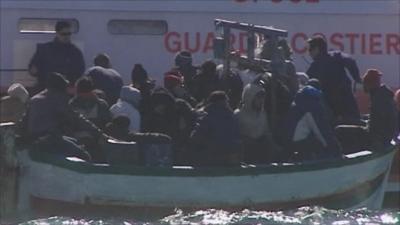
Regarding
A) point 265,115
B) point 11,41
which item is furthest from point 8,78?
point 265,115

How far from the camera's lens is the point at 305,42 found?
1471 centimetres

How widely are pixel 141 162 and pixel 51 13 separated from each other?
3.58m

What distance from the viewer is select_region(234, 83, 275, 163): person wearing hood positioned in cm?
1141

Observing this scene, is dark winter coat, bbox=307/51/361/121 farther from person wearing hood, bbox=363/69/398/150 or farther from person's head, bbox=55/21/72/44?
person's head, bbox=55/21/72/44

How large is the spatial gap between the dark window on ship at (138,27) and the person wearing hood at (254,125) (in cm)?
305

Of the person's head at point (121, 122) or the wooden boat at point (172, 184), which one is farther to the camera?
the person's head at point (121, 122)

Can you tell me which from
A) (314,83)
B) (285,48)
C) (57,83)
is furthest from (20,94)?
(314,83)

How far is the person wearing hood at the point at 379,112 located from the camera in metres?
12.2

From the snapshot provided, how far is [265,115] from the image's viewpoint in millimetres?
11648

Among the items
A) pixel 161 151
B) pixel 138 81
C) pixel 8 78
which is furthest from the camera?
pixel 8 78

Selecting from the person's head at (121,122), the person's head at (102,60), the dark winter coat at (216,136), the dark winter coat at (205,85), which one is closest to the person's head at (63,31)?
the person's head at (102,60)

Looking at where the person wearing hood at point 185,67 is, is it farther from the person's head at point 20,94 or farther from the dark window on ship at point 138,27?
the person's head at point 20,94

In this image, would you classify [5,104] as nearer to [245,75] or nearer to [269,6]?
[245,75]

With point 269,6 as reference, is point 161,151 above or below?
below
